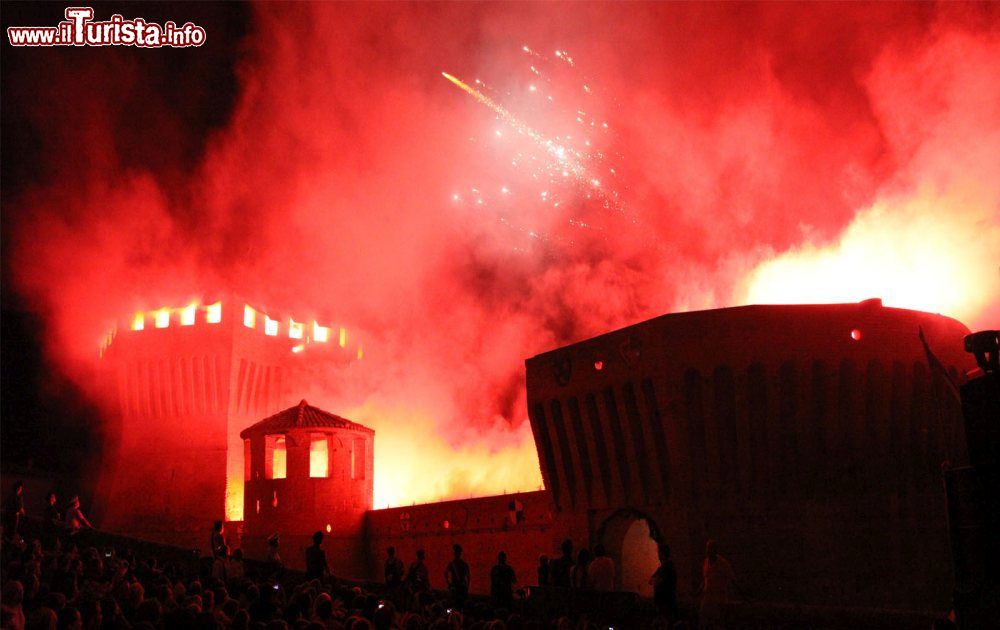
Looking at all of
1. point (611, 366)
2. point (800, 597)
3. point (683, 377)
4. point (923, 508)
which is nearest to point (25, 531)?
point (611, 366)

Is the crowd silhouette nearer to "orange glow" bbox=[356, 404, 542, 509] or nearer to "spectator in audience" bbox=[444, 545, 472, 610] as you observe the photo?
"spectator in audience" bbox=[444, 545, 472, 610]

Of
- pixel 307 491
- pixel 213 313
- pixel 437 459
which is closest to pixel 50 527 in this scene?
pixel 307 491

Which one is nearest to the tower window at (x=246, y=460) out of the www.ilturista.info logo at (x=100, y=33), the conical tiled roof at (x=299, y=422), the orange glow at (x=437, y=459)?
the conical tiled roof at (x=299, y=422)

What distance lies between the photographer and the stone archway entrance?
729 inches

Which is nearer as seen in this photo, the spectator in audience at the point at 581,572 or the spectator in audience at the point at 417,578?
the spectator in audience at the point at 581,572

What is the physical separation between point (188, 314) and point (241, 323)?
2095mm

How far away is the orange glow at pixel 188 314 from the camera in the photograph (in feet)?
112

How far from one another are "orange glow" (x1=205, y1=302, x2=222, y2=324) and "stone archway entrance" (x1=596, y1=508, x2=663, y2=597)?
2001 cm

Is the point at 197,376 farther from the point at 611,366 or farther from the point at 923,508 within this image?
the point at 923,508

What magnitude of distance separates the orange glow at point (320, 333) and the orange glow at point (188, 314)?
15.5 ft

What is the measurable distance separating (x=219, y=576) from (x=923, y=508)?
12525 millimetres

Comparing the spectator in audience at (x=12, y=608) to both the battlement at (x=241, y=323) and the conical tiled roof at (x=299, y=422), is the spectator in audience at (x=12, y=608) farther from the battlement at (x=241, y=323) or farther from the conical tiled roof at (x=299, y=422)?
the battlement at (x=241, y=323)

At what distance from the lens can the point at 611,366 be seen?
18.1 m

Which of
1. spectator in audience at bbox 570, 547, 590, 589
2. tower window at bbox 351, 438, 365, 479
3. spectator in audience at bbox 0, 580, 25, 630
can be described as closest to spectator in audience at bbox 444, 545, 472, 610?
spectator in audience at bbox 570, 547, 590, 589
